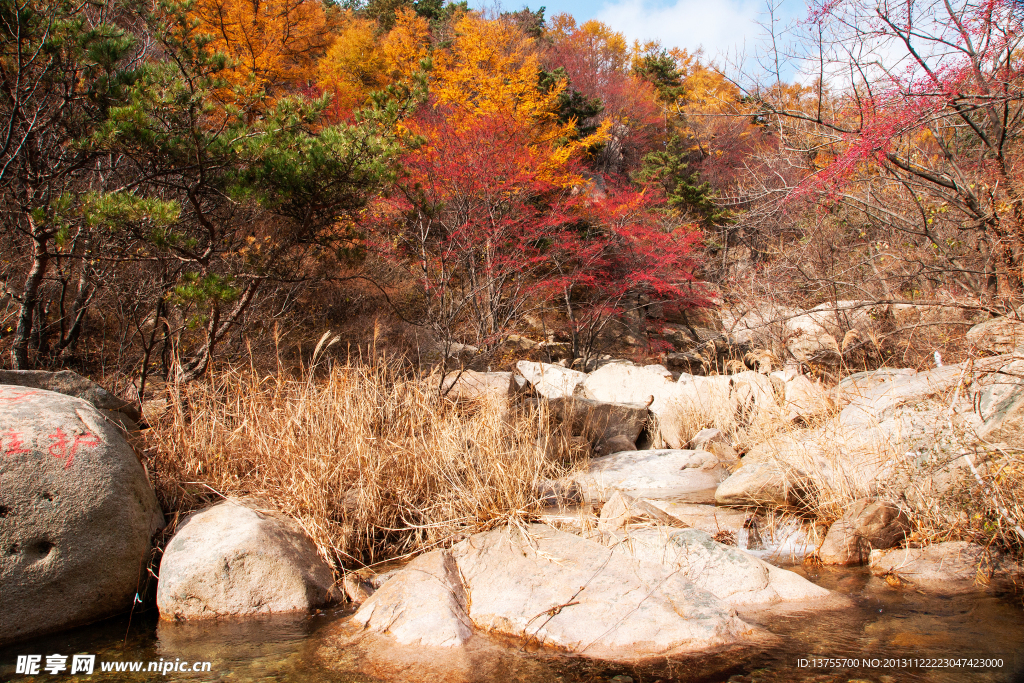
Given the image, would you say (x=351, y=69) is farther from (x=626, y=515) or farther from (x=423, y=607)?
(x=423, y=607)

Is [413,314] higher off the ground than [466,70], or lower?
lower

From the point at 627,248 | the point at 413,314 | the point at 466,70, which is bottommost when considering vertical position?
the point at 413,314

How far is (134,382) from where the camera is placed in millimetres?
5578

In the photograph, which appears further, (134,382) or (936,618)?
(134,382)

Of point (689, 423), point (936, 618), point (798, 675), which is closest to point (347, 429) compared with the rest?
point (798, 675)

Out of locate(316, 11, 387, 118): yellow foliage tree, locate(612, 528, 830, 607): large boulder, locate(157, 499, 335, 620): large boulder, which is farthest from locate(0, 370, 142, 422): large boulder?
locate(316, 11, 387, 118): yellow foliage tree

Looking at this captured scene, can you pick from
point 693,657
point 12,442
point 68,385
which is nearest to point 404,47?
point 68,385

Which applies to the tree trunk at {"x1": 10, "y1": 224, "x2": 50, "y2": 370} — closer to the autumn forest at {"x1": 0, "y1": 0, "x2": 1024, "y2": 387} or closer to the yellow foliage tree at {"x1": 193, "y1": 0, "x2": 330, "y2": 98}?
the autumn forest at {"x1": 0, "y1": 0, "x2": 1024, "y2": 387}

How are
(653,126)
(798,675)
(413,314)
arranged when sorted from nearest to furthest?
1. (798,675)
2. (413,314)
3. (653,126)

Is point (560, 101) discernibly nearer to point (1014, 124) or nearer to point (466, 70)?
point (466, 70)

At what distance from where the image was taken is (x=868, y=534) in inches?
155

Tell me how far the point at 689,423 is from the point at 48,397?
6253 millimetres

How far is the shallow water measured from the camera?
8.65 feet

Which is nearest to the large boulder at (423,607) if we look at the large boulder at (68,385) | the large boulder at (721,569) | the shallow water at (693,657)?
the shallow water at (693,657)
